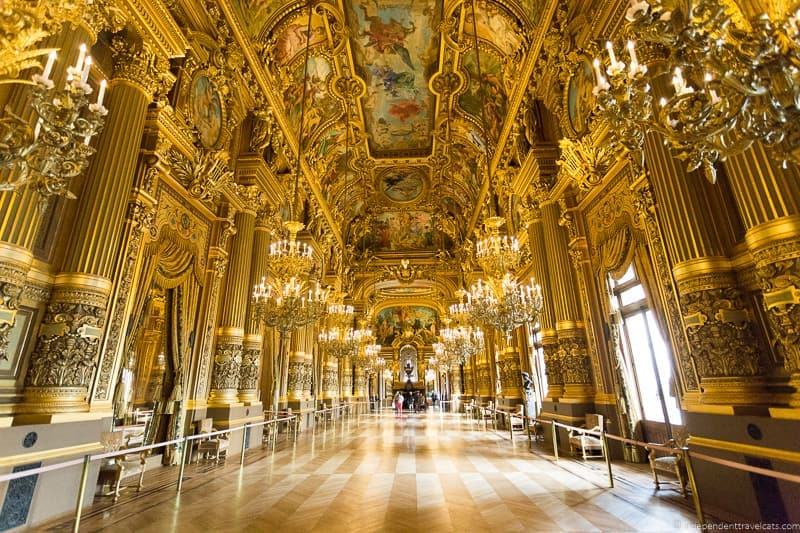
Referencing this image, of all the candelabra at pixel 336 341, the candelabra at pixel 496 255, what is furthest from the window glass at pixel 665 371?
the candelabra at pixel 336 341

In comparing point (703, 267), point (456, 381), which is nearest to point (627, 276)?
point (703, 267)

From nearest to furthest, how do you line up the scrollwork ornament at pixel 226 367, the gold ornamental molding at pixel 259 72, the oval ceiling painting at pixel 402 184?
the scrollwork ornament at pixel 226 367 → the gold ornamental molding at pixel 259 72 → the oval ceiling painting at pixel 402 184

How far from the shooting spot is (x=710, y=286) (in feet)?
14.0

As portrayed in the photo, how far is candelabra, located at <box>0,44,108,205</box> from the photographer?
2.32 meters

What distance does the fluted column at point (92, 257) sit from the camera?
4.30 metres

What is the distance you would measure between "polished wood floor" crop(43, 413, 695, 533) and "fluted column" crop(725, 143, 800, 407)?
215cm

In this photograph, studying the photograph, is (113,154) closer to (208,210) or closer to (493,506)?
(208,210)

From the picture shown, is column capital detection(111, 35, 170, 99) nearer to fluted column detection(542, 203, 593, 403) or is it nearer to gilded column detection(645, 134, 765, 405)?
gilded column detection(645, 134, 765, 405)

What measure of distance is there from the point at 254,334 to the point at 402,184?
13.2 metres

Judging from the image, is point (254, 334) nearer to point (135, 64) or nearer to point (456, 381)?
point (135, 64)

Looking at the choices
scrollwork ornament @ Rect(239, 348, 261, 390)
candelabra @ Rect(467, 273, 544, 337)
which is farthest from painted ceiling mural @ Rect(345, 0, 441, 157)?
scrollwork ornament @ Rect(239, 348, 261, 390)

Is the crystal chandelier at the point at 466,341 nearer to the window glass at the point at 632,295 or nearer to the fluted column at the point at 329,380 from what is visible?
Answer: the fluted column at the point at 329,380

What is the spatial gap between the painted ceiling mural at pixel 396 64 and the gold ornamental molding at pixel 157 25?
6.28 metres

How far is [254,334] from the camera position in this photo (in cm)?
943
